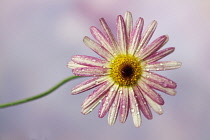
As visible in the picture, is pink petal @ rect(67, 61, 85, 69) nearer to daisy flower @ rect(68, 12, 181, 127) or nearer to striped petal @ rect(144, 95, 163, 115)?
daisy flower @ rect(68, 12, 181, 127)

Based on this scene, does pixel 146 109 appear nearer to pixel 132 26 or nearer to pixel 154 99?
pixel 154 99

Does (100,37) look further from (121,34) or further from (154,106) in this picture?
(154,106)

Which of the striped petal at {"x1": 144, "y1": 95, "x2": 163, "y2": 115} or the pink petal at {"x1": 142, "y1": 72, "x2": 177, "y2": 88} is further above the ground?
the pink petal at {"x1": 142, "y1": 72, "x2": 177, "y2": 88}

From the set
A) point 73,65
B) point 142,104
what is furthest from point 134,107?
point 73,65

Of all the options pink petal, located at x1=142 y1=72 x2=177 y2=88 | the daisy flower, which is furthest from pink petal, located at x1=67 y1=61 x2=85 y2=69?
pink petal, located at x1=142 y1=72 x2=177 y2=88

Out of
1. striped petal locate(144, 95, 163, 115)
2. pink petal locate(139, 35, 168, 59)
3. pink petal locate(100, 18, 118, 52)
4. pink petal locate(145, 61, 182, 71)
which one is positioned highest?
pink petal locate(100, 18, 118, 52)

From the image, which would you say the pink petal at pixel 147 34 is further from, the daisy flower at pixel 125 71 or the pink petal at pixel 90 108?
the pink petal at pixel 90 108
